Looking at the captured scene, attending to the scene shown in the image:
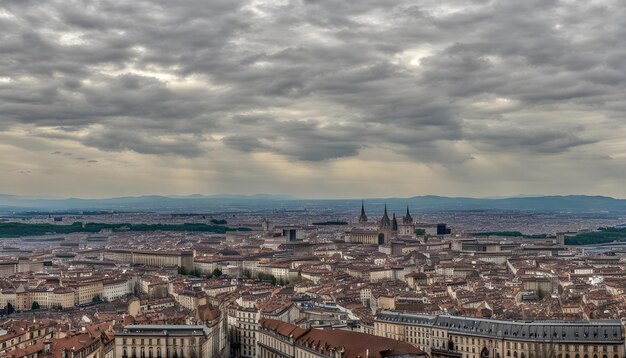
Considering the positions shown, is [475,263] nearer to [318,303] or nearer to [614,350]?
[318,303]

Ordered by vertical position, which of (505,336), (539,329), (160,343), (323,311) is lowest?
(160,343)

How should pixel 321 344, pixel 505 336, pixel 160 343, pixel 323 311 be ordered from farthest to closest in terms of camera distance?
pixel 323 311, pixel 505 336, pixel 160 343, pixel 321 344

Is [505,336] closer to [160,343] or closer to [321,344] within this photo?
[321,344]

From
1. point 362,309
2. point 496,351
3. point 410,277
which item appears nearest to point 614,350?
point 496,351

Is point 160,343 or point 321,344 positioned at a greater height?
Result: point 321,344

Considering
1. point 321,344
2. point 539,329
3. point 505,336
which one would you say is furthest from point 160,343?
point 539,329

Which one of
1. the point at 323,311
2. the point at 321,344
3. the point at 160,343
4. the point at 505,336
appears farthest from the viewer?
the point at 323,311

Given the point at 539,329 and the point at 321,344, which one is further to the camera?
the point at 539,329

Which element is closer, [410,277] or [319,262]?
[410,277]

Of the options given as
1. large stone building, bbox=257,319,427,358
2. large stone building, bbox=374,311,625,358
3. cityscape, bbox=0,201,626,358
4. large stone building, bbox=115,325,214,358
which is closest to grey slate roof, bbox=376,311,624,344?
large stone building, bbox=374,311,625,358
